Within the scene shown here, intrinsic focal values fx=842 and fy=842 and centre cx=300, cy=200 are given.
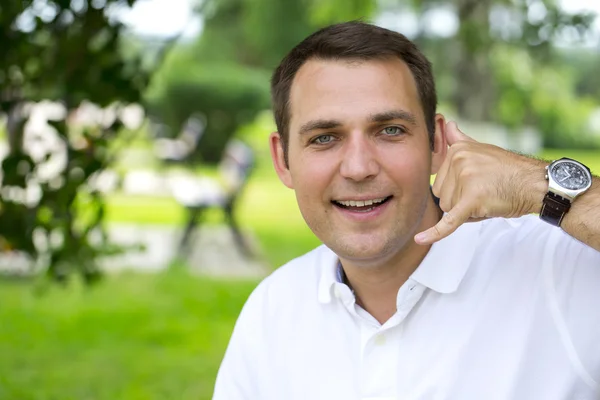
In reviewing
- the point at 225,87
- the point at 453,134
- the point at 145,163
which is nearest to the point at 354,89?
the point at 453,134

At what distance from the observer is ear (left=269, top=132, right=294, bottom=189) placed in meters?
2.34

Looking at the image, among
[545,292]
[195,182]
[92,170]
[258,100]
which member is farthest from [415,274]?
[258,100]

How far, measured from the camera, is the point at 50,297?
791 cm

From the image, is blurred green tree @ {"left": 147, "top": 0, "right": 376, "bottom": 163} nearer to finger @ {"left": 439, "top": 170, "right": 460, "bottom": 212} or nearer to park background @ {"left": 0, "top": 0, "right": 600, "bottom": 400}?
park background @ {"left": 0, "top": 0, "right": 600, "bottom": 400}

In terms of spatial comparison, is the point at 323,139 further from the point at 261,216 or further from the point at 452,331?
the point at 261,216

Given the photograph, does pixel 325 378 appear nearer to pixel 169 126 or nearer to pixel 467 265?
pixel 467 265

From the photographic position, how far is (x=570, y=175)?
5.77 ft

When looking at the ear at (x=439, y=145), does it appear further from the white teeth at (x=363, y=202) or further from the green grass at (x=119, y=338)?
the green grass at (x=119, y=338)

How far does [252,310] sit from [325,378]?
31 cm

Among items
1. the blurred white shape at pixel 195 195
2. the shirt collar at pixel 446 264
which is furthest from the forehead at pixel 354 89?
the blurred white shape at pixel 195 195

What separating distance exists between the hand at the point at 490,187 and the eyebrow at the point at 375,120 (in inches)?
9.0

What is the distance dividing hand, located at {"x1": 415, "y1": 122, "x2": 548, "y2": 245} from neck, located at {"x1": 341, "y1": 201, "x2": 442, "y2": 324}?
30cm

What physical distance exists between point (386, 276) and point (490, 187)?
43 centimetres

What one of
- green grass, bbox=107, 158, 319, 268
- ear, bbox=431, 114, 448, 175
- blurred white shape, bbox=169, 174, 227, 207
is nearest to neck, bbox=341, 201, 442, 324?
ear, bbox=431, 114, 448, 175
